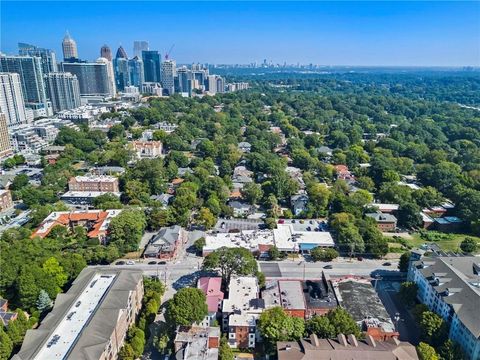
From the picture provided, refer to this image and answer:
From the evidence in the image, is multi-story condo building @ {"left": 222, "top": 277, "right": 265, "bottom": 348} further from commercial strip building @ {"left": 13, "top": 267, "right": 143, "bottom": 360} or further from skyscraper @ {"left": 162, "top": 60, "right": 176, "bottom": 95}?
skyscraper @ {"left": 162, "top": 60, "right": 176, "bottom": 95}

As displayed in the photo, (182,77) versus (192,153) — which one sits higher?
(182,77)

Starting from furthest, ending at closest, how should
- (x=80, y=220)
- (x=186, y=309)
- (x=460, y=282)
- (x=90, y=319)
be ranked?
(x=80, y=220) < (x=460, y=282) < (x=186, y=309) < (x=90, y=319)

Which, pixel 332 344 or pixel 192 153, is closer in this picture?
pixel 332 344

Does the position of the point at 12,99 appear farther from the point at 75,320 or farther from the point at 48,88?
the point at 75,320

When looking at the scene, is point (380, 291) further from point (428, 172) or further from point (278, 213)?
point (428, 172)

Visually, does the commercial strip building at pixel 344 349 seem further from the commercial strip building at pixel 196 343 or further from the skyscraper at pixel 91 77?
the skyscraper at pixel 91 77

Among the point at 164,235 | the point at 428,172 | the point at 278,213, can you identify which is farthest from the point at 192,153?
the point at 428,172

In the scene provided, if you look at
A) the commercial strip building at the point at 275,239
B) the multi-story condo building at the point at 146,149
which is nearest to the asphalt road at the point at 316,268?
the commercial strip building at the point at 275,239

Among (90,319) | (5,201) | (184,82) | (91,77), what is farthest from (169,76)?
(90,319)
